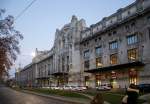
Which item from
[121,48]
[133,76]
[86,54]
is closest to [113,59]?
[121,48]

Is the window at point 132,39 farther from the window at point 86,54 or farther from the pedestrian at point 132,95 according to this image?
the pedestrian at point 132,95

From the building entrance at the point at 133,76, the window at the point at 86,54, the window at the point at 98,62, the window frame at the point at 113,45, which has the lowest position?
the building entrance at the point at 133,76

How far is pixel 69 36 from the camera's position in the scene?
3861 inches

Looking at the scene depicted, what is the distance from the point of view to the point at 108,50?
7206cm

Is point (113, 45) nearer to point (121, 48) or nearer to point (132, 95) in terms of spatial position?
point (121, 48)

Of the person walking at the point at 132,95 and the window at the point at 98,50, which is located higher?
the window at the point at 98,50

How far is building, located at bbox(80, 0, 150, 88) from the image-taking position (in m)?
58.7

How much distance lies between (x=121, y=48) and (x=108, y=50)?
6.00 metres

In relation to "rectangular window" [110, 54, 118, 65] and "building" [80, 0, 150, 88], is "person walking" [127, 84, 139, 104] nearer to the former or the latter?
"building" [80, 0, 150, 88]

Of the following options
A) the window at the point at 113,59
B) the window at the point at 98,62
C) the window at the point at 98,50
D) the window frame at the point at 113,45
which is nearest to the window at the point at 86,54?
the window at the point at 98,50

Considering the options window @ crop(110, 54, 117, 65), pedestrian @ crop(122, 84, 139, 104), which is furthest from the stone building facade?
pedestrian @ crop(122, 84, 139, 104)

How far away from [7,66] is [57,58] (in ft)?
258

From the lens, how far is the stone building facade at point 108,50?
5927 cm

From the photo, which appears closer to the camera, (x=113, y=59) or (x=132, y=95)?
(x=132, y=95)
